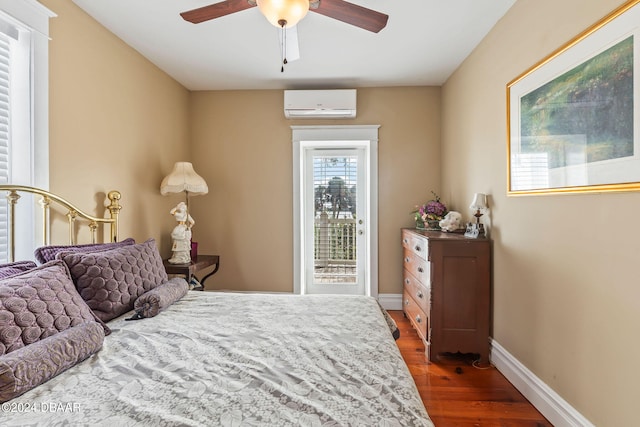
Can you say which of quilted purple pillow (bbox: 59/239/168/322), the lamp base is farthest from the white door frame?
quilted purple pillow (bbox: 59/239/168/322)

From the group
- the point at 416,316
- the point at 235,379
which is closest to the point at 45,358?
the point at 235,379

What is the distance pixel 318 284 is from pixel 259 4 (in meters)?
3.10

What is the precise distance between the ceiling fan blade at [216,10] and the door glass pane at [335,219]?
2.26m

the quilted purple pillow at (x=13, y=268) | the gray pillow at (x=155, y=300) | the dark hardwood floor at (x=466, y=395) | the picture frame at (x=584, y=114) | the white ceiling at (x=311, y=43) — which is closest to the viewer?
the picture frame at (x=584, y=114)

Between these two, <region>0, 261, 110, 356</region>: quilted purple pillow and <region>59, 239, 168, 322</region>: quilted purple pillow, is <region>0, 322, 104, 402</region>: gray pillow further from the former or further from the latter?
<region>59, 239, 168, 322</region>: quilted purple pillow

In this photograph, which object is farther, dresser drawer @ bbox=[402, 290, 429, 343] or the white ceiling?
dresser drawer @ bbox=[402, 290, 429, 343]

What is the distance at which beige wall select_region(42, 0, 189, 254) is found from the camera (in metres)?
1.99

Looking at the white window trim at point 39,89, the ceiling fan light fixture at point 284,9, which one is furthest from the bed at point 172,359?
the ceiling fan light fixture at point 284,9

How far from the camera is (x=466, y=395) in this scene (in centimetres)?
205

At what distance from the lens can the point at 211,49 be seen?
2719mm

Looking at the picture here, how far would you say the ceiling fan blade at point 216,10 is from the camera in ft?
5.27

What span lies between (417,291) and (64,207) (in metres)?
2.75

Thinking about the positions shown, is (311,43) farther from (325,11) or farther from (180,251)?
(180,251)

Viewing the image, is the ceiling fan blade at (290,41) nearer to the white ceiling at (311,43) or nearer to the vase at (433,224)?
the white ceiling at (311,43)
